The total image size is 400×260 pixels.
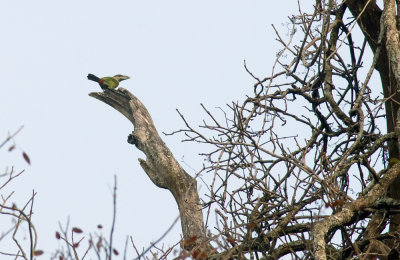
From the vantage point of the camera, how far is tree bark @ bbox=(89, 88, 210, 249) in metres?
7.01

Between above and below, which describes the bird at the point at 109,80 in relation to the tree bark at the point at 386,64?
above

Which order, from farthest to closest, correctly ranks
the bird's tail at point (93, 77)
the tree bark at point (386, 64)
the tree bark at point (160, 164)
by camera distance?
the bird's tail at point (93, 77), the tree bark at point (160, 164), the tree bark at point (386, 64)

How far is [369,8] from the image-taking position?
21.9 ft

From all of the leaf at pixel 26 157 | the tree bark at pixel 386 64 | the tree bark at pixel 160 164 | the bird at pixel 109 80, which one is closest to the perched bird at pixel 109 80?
the bird at pixel 109 80

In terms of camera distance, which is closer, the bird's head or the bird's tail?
the bird's tail

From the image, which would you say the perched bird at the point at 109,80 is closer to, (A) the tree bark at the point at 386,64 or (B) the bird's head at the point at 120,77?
(B) the bird's head at the point at 120,77

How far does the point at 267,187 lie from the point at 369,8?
7.75 ft

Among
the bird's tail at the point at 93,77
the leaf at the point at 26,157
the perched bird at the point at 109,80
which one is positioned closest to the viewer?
the leaf at the point at 26,157

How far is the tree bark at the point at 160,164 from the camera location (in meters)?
7.01

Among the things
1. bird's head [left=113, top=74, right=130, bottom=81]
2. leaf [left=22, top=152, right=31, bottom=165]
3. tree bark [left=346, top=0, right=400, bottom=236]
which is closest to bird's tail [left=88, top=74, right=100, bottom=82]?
bird's head [left=113, top=74, right=130, bottom=81]

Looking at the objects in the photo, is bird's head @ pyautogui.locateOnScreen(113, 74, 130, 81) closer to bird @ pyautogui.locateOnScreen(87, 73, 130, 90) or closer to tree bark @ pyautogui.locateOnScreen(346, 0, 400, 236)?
bird @ pyautogui.locateOnScreen(87, 73, 130, 90)

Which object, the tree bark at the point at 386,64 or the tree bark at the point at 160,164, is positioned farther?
the tree bark at the point at 160,164

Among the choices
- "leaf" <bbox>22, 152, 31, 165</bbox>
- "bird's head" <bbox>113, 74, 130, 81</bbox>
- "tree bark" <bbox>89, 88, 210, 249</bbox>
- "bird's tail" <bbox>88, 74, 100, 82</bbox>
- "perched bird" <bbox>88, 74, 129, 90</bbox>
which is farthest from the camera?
"bird's head" <bbox>113, 74, 130, 81</bbox>

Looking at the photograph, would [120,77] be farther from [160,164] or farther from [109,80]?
[160,164]
